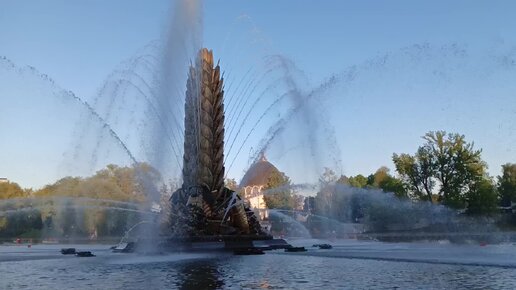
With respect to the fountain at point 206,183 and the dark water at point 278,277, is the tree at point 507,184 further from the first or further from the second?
the dark water at point 278,277

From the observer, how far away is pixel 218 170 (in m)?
27.1

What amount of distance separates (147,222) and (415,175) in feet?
179

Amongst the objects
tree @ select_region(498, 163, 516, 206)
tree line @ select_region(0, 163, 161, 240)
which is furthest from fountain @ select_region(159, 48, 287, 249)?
tree @ select_region(498, 163, 516, 206)

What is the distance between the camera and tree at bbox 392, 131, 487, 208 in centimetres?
6694

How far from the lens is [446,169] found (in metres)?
68.2

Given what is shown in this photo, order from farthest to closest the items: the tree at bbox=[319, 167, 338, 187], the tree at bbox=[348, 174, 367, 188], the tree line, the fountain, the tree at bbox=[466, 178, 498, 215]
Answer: the tree at bbox=[348, 174, 367, 188] → the tree at bbox=[466, 178, 498, 215] → the tree line → the tree at bbox=[319, 167, 338, 187] → the fountain

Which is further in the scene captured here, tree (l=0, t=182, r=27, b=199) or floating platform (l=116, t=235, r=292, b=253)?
tree (l=0, t=182, r=27, b=199)

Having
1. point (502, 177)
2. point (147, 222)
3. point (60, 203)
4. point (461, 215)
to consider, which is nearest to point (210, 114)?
point (147, 222)

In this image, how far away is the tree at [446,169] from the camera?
2635 inches

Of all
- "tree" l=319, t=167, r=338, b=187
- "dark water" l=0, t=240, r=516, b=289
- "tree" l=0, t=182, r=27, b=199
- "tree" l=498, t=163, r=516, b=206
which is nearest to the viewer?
"dark water" l=0, t=240, r=516, b=289

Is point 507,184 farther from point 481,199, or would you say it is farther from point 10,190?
point 10,190

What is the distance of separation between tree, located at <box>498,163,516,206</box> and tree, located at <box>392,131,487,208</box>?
19968 mm

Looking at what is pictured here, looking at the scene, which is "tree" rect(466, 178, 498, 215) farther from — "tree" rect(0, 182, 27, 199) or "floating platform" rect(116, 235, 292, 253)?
"tree" rect(0, 182, 27, 199)

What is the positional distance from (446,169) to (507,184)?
2428 cm
